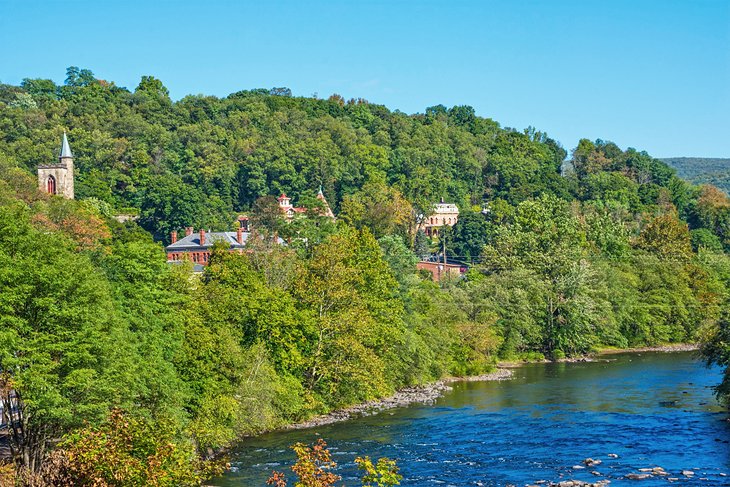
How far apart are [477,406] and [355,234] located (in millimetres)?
16081

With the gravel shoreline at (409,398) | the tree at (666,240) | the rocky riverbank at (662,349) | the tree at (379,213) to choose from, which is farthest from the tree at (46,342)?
the tree at (379,213)

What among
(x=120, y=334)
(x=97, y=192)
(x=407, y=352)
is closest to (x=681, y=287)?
(x=407, y=352)

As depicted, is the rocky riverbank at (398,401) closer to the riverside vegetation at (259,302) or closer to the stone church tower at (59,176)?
the riverside vegetation at (259,302)

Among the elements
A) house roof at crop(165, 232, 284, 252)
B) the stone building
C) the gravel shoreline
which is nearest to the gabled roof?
house roof at crop(165, 232, 284, 252)

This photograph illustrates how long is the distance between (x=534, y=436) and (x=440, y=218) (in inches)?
5023

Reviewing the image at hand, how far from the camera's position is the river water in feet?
150

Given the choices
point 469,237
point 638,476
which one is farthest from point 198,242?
point 638,476

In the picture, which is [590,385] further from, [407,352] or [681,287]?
[681,287]

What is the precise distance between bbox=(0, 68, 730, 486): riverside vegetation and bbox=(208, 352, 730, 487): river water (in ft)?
11.2

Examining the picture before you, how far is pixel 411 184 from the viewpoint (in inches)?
7151

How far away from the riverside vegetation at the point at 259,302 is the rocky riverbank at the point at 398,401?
925mm

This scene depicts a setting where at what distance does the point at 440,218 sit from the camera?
18038cm

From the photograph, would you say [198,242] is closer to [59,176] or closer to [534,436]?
[59,176]

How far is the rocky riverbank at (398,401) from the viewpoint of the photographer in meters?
59.2
